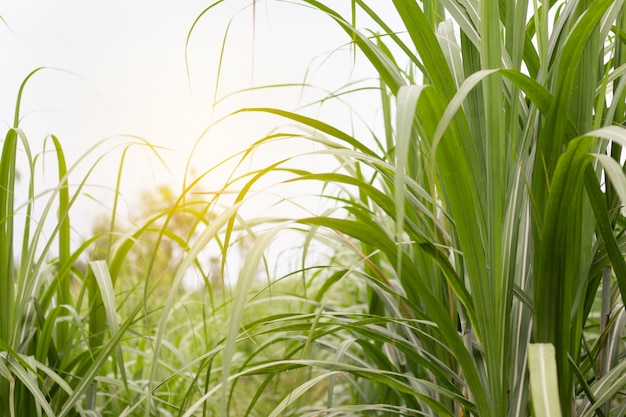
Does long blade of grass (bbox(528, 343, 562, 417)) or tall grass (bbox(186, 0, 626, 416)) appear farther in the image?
tall grass (bbox(186, 0, 626, 416))

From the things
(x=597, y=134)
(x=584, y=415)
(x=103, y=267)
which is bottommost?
(x=584, y=415)

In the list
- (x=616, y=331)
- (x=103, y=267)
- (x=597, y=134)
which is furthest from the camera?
(x=103, y=267)

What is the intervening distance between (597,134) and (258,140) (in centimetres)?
23

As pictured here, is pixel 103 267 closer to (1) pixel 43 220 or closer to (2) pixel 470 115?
(1) pixel 43 220

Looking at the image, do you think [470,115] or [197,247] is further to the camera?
[470,115]

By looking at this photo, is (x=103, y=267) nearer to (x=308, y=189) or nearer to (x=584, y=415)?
(x=308, y=189)

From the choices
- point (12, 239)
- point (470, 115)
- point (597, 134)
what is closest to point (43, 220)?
point (12, 239)

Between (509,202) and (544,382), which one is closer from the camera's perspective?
(544,382)

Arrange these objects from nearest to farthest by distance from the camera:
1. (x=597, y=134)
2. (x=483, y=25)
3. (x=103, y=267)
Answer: (x=597, y=134)
(x=483, y=25)
(x=103, y=267)

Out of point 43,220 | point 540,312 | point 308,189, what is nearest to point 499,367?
point 540,312

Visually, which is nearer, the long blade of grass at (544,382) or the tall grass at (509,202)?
the long blade of grass at (544,382)

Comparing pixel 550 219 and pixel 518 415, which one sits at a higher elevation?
pixel 550 219

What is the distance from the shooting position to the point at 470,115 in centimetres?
52

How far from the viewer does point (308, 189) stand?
2.47 feet
